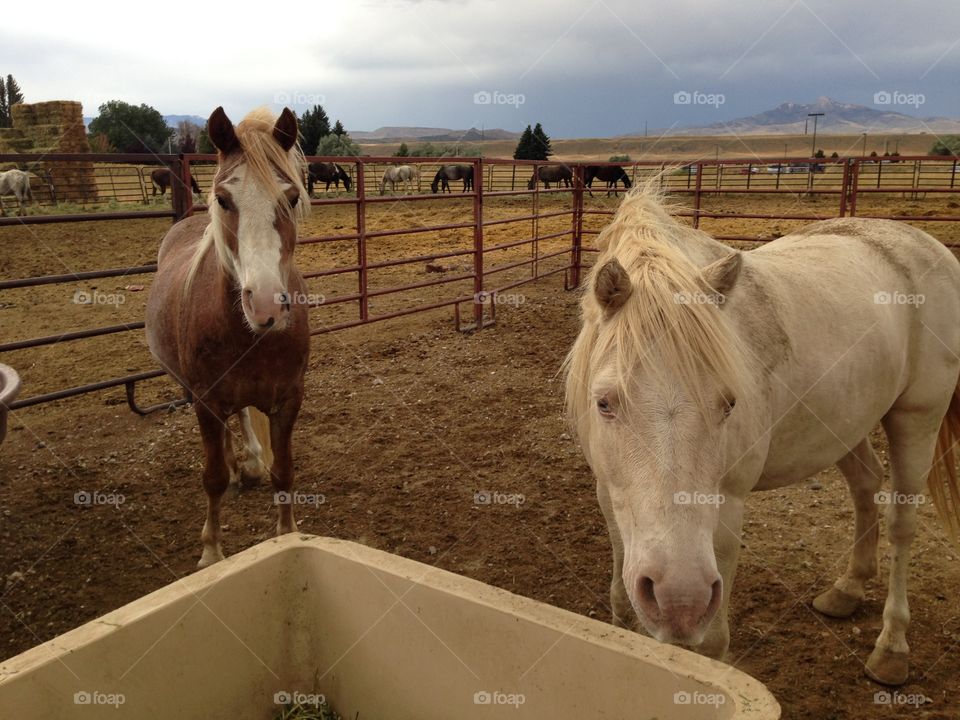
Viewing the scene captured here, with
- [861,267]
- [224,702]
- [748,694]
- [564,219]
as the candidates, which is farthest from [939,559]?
[564,219]

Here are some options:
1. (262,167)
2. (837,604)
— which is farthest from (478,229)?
(837,604)

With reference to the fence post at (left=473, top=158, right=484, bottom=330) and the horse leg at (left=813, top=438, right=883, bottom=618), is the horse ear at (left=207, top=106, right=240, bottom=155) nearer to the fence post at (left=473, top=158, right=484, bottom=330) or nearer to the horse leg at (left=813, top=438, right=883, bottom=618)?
the horse leg at (left=813, top=438, right=883, bottom=618)

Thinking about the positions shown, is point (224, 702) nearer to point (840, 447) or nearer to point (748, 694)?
point (748, 694)

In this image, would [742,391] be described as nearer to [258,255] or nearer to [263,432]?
[258,255]

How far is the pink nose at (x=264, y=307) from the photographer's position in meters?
2.46

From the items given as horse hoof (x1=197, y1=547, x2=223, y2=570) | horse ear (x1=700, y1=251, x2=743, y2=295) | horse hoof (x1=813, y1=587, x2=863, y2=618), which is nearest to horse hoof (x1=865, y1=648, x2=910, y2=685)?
horse hoof (x1=813, y1=587, x2=863, y2=618)

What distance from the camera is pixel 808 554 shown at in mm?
3270

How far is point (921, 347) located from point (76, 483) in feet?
14.4

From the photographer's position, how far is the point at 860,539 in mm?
2912

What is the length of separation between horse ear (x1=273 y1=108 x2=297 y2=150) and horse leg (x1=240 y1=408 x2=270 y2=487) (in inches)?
61.2

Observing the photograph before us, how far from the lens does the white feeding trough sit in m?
1.34

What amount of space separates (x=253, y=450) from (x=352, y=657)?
8.27 ft

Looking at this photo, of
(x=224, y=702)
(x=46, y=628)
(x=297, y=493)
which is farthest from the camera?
(x=297, y=493)

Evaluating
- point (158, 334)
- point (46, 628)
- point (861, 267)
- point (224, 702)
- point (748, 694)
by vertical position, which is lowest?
point (46, 628)
